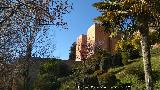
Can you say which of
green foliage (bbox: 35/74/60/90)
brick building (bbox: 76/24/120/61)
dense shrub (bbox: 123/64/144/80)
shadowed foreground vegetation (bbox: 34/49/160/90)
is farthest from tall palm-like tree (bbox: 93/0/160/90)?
brick building (bbox: 76/24/120/61)

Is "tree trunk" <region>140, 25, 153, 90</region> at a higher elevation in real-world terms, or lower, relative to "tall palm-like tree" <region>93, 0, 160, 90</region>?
lower

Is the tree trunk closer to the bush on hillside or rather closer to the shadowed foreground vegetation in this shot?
the shadowed foreground vegetation

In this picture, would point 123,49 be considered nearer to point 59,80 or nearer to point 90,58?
point 90,58

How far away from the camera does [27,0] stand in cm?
1013

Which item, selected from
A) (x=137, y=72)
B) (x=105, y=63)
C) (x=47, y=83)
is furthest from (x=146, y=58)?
(x=105, y=63)

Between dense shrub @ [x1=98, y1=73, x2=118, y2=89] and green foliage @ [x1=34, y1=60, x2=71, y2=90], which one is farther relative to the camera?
green foliage @ [x1=34, y1=60, x2=71, y2=90]

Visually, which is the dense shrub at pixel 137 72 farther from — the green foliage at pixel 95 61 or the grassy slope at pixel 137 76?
the green foliage at pixel 95 61

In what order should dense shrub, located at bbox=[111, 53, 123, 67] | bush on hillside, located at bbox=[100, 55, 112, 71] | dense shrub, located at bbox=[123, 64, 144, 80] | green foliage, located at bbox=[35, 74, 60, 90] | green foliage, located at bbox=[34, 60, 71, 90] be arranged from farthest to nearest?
dense shrub, located at bbox=[111, 53, 123, 67], bush on hillside, located at bbox=[100, 55, 112, 71], green foliage, located at bbox=[34, 60, 71, 90], green foliage, located at bbox=[35, 74, 60, 90], dense shrub, located at bbox=[123, 64, 144, 80]

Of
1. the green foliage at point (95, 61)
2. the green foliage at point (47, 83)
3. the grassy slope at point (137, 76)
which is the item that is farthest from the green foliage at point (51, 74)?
the grassy slope at point (137, 76)

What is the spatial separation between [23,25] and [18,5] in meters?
2.07

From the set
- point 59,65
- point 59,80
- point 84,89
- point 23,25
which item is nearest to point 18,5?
point 23,25

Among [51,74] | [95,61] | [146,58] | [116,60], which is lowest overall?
[51,74]

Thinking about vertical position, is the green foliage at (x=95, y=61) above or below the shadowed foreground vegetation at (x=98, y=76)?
above

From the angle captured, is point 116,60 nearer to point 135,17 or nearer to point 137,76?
point 137,76
